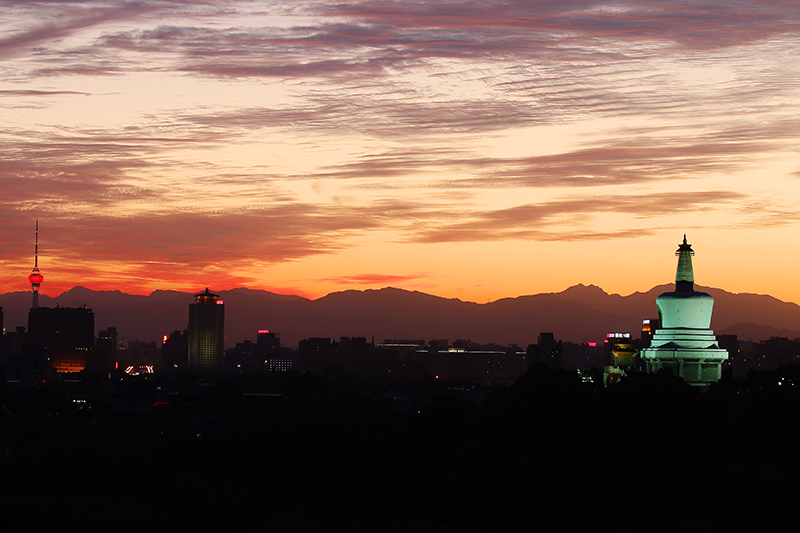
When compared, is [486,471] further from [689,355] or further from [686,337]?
[686,337]

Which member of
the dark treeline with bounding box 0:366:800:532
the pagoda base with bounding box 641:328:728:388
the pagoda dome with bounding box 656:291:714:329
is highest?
the pagoda dome with bounding box 656:291:714:329

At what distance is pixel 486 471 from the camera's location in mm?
87000

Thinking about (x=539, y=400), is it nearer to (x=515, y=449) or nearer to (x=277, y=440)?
(x=515, y=449)

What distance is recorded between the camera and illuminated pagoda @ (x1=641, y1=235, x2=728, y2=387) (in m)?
136

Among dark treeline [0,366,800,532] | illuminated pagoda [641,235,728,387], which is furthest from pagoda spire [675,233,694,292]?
dark treeline [0,366,800,532]

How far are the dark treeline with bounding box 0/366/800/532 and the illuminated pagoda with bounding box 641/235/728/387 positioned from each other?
19175mm

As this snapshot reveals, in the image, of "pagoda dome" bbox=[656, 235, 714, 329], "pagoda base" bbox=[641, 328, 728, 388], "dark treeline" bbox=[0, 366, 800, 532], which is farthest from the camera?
"pagoda dome" bbox=[656, 235, 714, 329]

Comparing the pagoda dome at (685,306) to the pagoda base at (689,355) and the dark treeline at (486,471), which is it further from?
the dark treeline at (486,471)

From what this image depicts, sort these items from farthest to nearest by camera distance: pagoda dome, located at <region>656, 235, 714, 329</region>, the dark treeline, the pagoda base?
pagoda dome, located at <region>656, 235, 714, 329</region>, the pagoda base, the dark treeline

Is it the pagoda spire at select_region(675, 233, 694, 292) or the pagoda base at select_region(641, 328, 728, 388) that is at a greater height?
the pagoda spire at select_region(675, 233, 694, 292)

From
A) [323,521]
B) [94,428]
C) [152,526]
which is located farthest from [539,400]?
[94,428]

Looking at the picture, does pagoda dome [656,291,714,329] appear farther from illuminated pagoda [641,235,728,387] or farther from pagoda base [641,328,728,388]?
pagoda base [641,328,728,388]

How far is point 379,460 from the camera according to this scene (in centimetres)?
9212

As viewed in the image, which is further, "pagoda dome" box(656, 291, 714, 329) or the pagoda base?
"pagoda dome" box(656, 291, 714, 329)
